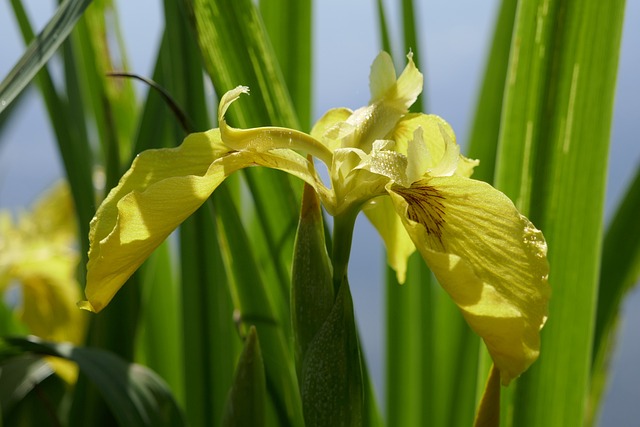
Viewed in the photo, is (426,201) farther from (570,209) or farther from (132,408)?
(132,408)

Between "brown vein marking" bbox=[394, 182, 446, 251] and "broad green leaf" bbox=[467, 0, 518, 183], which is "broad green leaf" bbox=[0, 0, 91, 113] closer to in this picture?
"brown vein marking" bbox=[394, 182, 446, 251]

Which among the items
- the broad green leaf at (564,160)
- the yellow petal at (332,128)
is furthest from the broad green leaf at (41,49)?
the broad green leaf at (564,160)

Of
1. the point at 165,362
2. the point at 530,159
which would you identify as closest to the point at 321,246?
the point at 530,159

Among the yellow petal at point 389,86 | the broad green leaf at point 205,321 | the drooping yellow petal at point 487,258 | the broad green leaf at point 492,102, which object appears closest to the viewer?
the drooping yellow petal at point 487,258

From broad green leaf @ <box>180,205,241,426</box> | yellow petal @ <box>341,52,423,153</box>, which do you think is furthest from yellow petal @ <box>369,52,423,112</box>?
broad green leaf @ <box>180,205,241,426</box>

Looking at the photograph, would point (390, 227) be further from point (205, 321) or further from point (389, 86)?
point (205, 321)

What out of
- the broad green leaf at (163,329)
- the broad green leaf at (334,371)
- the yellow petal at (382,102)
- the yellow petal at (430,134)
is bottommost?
the broad green leaf at (163,329)

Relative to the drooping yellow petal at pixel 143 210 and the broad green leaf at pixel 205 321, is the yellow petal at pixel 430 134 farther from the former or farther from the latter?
the broad green leaf at pixel 205 321

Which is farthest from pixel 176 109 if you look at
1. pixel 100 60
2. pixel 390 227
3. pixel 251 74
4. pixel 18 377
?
pixel 100 60
